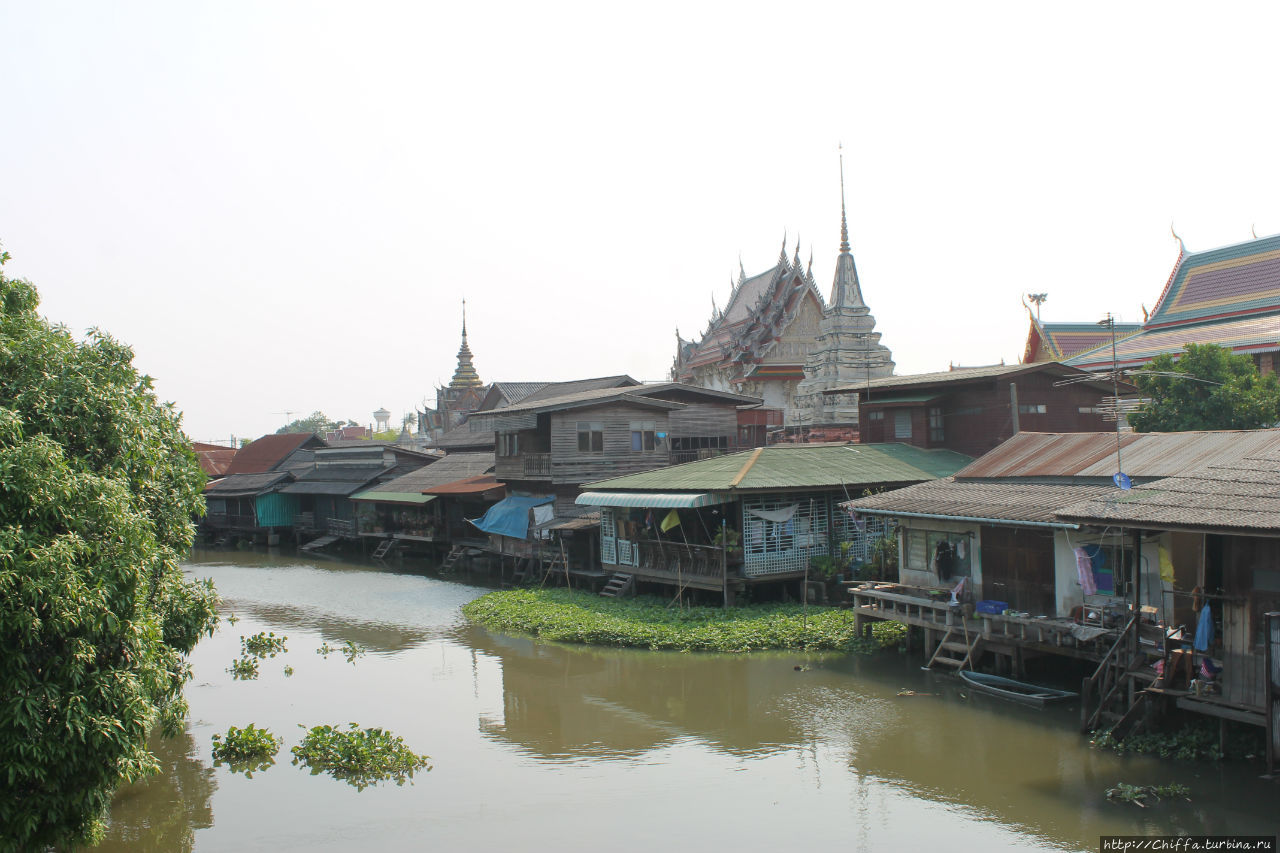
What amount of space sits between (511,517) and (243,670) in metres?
11.6

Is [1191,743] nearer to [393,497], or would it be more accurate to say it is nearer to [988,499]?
[988,499]

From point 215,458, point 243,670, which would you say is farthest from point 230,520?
point 243,670

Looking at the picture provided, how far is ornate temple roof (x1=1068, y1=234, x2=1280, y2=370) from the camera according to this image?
102ft

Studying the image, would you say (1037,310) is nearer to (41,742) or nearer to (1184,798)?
(1184,798)

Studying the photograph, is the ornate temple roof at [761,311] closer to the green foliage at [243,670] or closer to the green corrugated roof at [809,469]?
→ the green corrugated roof at [809,469]

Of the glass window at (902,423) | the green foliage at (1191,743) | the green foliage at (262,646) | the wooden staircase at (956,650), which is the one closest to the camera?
the green foliage at (1191,743)

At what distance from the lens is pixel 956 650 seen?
1598 cm

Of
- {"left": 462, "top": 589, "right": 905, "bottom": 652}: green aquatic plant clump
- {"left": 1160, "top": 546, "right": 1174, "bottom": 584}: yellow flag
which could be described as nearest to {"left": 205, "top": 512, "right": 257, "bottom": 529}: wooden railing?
{"left": 462, "top": 589, "right": 905, "bottom": 652}: green aquatic plant clump

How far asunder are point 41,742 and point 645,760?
7440 millimetres

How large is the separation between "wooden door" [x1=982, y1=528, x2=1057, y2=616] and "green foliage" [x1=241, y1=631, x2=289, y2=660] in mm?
14329

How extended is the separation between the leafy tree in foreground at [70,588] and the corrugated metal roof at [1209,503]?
1107 centimetres

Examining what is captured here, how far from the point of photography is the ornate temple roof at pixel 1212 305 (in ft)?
102

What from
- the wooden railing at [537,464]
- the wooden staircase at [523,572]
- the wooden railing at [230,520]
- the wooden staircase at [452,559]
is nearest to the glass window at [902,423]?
the wooden railing at [537,464]

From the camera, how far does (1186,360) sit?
2392 cm
